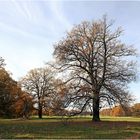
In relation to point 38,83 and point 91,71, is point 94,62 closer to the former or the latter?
point 91,71

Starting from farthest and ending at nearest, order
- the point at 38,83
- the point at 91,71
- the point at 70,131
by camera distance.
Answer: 1. the point at 38,83
2. the point at 91,71
3. the point at 70,131

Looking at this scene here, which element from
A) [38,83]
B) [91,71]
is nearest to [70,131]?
[91,71]

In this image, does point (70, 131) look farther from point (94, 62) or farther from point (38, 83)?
point (38, 83)

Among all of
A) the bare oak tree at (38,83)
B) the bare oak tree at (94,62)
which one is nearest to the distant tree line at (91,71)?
the bare oak tree at (94,62)

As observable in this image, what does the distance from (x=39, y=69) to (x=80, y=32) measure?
124 ft

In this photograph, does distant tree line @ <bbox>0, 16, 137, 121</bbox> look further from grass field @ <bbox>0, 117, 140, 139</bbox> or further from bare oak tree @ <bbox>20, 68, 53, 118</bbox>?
bare oak tree @ <bbox>20, 68, 53, 118</bbox>

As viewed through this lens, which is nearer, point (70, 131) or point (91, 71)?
point (70, 131)

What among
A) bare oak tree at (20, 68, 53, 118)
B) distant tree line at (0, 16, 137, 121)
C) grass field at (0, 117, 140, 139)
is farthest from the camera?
bare oak tree at (20, 68, 53, 118)

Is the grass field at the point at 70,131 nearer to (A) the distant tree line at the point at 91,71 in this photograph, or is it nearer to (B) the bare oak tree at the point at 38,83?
(A) the distant tree line at the point at 91,71

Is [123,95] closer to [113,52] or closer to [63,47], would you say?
→ [113,52]

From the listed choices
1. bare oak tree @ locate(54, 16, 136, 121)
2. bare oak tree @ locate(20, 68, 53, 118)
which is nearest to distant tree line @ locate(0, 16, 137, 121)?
bare oak tree @ locate(54, 16, 136, 121)

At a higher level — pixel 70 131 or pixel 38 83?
pixel 38 83

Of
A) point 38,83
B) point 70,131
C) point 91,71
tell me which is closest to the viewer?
point 70,131

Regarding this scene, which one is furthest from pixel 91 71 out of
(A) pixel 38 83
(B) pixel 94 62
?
(A) pixel 38 83
